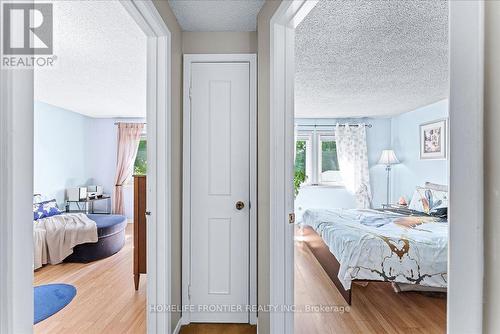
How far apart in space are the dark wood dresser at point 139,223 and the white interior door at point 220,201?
699mm

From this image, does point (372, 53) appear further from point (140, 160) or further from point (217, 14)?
point (140, 160)

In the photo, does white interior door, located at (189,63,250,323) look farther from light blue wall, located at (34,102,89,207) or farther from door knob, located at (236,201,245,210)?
light blue wall, located at (34,102,89,207)

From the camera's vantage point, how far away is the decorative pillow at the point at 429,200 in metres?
3.88

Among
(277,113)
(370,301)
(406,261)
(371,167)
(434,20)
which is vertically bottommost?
(370,301)

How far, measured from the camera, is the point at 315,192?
604cm

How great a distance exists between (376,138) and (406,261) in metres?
4.12

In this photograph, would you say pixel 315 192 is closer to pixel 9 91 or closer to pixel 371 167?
pixel 371 167

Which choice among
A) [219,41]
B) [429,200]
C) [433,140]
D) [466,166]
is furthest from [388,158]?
[466,166]

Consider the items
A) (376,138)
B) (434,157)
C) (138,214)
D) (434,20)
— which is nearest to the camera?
(434,20)

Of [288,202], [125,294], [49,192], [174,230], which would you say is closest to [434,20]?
[288,202]

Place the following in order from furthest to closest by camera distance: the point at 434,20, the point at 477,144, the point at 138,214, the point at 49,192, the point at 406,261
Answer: the point at 49,192, the point at 138,214, the point at 406,261, the point at 434,20, the point at 477,144

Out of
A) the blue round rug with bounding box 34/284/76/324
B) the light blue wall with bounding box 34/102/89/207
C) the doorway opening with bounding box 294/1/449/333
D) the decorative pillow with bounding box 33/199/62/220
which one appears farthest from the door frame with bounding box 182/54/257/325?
the light blue wall with bounding box 34/102/89/207

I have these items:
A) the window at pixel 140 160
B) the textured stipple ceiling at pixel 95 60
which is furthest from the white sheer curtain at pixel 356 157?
the window at pixel 140 160

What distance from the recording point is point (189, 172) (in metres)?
2.27
